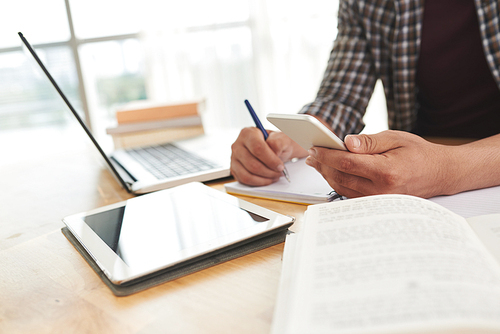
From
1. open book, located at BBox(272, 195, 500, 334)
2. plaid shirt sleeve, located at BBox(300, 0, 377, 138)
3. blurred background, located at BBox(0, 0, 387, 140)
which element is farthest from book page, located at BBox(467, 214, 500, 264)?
blurred background, located at BBox(0, 0, 387, 140)

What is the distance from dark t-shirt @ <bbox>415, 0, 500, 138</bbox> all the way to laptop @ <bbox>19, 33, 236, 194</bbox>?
57 cm

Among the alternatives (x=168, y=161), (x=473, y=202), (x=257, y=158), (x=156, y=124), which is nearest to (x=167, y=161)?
(x=168, y=161)

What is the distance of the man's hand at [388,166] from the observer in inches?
20.2

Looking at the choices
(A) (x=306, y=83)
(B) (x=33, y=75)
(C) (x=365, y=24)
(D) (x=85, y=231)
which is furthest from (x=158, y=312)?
(B) (x=33, y=75)

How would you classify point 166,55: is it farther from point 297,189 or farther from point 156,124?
point 297,189

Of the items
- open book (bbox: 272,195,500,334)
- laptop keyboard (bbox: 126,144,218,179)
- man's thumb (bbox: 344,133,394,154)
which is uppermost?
man's thumb (bbox: 344,133,394,154)

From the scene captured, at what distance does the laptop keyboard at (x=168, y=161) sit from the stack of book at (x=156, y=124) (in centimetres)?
17

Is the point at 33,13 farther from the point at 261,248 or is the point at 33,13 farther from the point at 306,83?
the point at 261,248

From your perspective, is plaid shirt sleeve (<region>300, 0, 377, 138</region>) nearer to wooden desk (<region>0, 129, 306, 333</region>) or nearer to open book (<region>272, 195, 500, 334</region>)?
wooden desk (<region>0, 129, 306, 333</region>)

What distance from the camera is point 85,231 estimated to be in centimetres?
53

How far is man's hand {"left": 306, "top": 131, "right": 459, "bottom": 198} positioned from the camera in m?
0.51

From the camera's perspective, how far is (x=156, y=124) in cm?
135

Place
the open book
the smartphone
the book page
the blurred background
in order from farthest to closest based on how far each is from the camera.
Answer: the blurred background, the smartphone, the book page, the open book

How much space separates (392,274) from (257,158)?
42cm
